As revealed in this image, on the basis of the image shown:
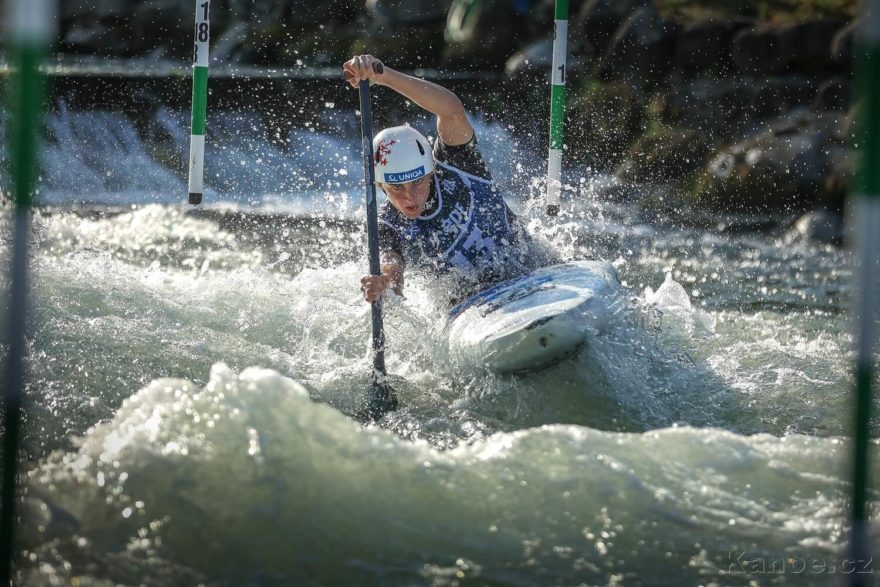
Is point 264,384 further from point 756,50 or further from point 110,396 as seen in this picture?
point 756,50

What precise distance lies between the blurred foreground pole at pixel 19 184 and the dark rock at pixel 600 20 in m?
12.2

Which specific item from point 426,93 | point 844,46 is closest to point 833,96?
point 844,46

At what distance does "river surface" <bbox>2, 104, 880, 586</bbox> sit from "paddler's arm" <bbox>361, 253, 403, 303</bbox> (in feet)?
0.95

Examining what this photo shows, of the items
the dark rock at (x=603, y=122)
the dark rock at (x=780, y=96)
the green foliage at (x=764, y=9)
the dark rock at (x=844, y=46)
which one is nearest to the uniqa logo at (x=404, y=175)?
the dark rock at (x=603, y=122)

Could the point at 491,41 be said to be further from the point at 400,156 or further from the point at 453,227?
the point at 400,156

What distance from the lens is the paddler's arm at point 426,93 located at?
186 inches

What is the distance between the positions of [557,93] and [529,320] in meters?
3.26

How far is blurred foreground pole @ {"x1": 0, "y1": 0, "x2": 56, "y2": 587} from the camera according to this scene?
6.86ft

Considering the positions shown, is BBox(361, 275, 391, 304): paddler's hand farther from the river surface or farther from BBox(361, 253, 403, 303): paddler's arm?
the river surface

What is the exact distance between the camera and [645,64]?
43.1ft

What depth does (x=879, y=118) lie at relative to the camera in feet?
6.75

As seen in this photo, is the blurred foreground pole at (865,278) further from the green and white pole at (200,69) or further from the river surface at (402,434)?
the green and white pole at (200,69)

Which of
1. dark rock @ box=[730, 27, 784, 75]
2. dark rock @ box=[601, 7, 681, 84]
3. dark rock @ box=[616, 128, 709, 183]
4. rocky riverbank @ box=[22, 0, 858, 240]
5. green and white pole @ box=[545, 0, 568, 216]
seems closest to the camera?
green and white pole @ box=[545, 0, 568, 216]

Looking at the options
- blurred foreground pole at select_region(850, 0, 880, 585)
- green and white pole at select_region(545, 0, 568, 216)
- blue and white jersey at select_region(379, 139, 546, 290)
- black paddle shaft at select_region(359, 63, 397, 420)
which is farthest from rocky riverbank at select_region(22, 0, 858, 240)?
blurred foreground pole at select_region(850, 0, 880, 585)
